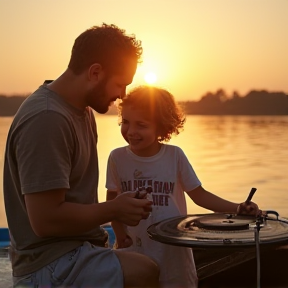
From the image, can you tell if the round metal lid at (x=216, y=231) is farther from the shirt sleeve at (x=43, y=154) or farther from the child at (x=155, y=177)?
the shirt sleeve at (x=43, y=154)

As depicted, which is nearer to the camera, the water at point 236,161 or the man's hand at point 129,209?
the man's hand at point 129,209

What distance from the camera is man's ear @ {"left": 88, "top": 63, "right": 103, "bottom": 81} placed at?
9.27ft

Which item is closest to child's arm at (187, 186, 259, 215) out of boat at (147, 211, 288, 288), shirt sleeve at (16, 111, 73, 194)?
boat at (147, 211, 288, 288)

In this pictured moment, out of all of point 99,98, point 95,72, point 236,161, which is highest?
point 95,72

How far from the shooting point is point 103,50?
9.42ft

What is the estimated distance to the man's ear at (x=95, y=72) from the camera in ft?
9.27

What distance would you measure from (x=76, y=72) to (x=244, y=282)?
1697 millimetres

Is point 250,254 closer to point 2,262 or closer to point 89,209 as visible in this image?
point 89,209

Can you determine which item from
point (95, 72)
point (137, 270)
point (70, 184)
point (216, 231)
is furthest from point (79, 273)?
point (95, 72)

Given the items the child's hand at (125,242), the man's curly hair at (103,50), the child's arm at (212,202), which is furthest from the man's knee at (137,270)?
the man's curly hair at (103,50)

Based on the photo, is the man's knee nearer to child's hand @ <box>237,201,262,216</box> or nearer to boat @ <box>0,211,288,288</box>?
boat @ <box>0,211,288,288</box>

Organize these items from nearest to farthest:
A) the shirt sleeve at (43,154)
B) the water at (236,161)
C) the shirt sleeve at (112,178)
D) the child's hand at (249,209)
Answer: the shirt sleeve at (43,154) → the child's hand at (249,209) → the shirt sleeve at (112,178) → the water at (236,161)

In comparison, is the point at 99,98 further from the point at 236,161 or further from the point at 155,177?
the point at 236,161

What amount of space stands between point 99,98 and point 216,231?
0.75 m
